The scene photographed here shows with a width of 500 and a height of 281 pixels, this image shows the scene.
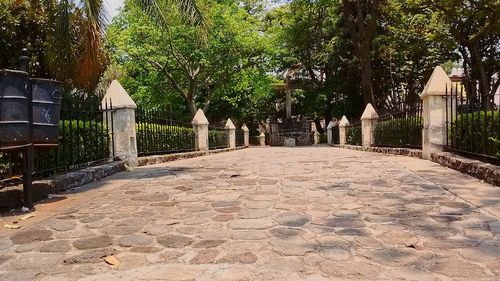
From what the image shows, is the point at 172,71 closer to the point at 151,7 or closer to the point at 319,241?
the point at 151,7

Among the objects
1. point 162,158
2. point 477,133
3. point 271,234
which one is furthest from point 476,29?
point 271,234

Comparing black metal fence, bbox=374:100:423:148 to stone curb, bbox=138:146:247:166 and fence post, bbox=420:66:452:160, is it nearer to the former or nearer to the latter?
fence post, bbox=420:66:452:160

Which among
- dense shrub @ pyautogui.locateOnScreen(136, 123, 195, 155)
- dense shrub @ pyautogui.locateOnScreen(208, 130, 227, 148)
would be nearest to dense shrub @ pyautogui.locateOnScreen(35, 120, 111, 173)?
dense shrub @ pyautogui.locateOnScreen(136, 123, 195, 155)

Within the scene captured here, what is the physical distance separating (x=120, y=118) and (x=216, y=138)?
36.7 feet

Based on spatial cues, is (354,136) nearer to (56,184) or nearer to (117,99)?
(117,99)

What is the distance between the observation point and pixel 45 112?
4602 mm

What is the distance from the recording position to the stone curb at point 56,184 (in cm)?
459

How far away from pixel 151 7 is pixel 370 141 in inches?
381

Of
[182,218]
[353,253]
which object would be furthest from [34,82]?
[353,253]

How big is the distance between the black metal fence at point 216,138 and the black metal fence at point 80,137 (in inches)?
391

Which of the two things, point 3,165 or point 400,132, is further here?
point 400,132

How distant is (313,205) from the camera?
4.46 meters

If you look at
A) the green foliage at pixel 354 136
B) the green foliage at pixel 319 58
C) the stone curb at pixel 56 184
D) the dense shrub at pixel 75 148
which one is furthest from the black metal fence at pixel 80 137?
the green foliage at pixel 319 58

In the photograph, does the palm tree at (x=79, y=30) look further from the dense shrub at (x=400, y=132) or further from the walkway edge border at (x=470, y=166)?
the walkway edge border at (x=470, y=166)
